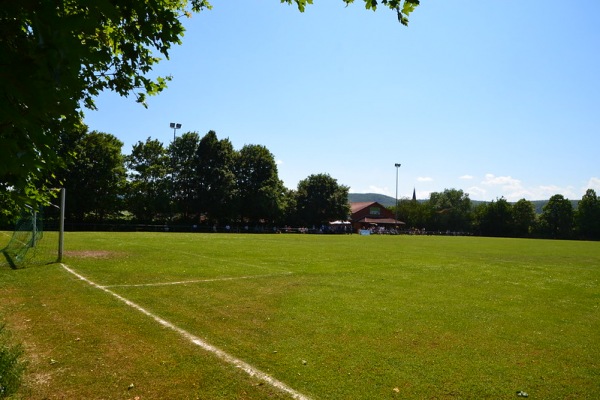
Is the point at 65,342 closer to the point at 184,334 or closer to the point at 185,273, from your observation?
the point at 184,334

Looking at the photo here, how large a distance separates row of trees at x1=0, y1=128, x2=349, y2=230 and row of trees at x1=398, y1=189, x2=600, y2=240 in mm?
41813

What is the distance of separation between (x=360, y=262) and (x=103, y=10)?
18.6 metres

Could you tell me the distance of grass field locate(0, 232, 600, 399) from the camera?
5.05m

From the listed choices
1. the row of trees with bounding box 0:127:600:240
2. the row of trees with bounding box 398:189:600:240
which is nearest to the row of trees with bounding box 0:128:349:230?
the row of trees with bounding box 0:127:600:240

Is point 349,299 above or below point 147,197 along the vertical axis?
below

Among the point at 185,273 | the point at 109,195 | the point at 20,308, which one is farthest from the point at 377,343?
the point at 109,195

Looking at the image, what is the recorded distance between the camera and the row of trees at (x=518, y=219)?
94250 millimetres

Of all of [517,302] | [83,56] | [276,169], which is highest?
[276,169]

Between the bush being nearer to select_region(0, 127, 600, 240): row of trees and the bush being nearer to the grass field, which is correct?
the grass field

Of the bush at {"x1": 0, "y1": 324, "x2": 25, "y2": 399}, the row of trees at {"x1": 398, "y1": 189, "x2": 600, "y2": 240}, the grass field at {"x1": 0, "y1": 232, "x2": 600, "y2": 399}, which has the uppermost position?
the row of trees at {"x1": 398, "y1": 189, "x2": 600, "y2": 240}

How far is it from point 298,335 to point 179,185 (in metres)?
60.0

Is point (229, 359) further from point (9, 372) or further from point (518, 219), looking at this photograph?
point (518, 219)

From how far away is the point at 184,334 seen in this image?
6980 mm

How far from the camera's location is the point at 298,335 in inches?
280
